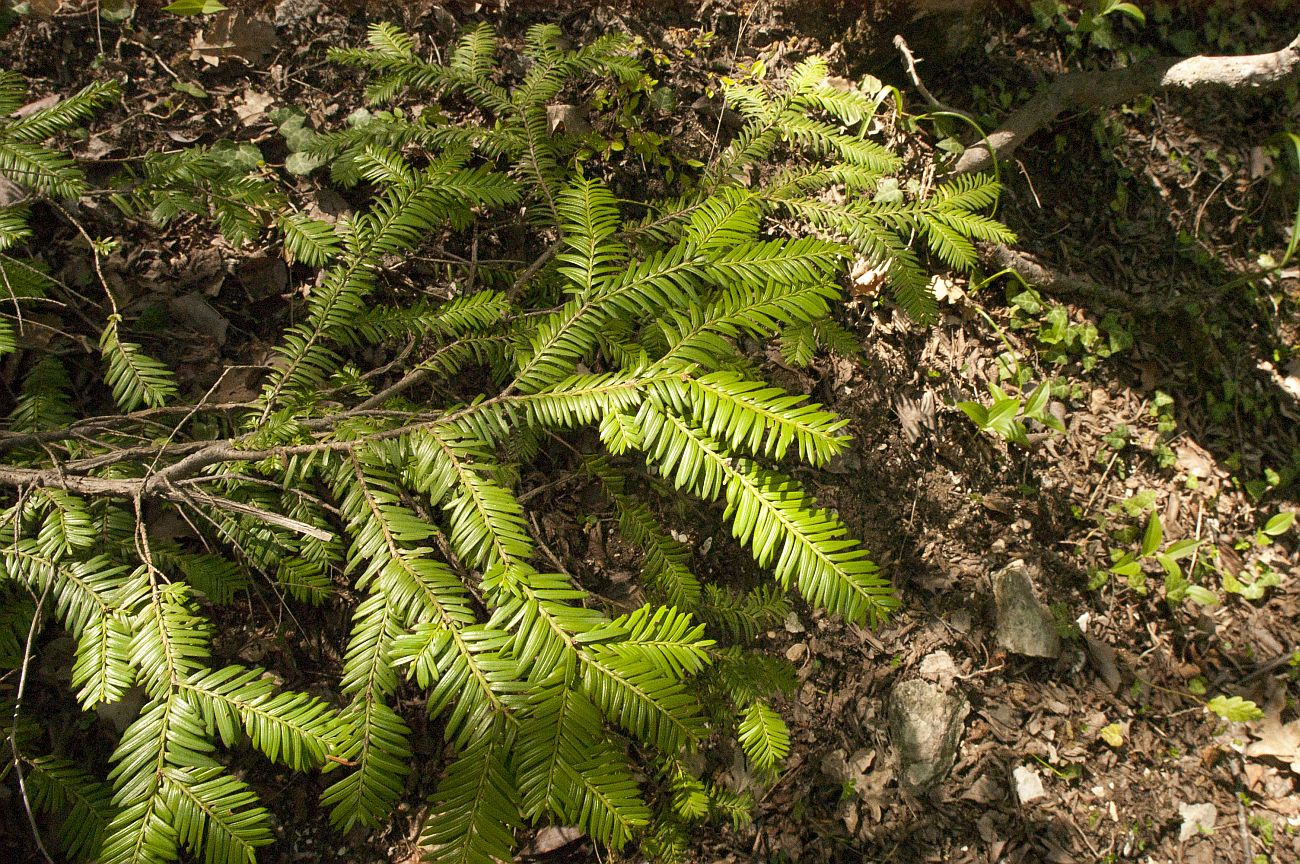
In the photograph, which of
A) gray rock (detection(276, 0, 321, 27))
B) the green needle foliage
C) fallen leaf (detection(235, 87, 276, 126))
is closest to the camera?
the green needle foliage

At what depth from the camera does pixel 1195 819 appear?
104 inches

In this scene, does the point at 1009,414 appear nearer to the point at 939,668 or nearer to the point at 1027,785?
the point at 939,668

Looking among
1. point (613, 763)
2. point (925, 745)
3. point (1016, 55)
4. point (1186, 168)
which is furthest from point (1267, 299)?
point (613, 763)

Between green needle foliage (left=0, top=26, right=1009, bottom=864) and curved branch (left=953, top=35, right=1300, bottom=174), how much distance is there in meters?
1.11

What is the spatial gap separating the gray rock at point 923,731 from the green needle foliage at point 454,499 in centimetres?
74

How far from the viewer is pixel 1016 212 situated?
324 cm

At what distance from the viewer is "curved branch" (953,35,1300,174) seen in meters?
2.79

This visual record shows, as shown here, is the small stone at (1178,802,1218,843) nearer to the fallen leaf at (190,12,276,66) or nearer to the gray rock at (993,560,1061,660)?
the gray rock at (993,560,1061,660)

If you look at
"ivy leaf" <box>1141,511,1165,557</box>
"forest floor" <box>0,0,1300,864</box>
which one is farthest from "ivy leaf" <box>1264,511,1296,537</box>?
"ivy leaf" <box>1141,511,1165,557</box>

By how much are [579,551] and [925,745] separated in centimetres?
133

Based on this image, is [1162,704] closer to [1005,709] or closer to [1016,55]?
[1005,709]

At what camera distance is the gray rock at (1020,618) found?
102 inches

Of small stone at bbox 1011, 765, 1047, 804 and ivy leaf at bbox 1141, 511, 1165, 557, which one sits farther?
ivy leaf at bbox 1141, 511, 1165, 557

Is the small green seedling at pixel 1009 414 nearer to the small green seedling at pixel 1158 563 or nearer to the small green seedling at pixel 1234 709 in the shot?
the small green seedling at pixel 1158 563
